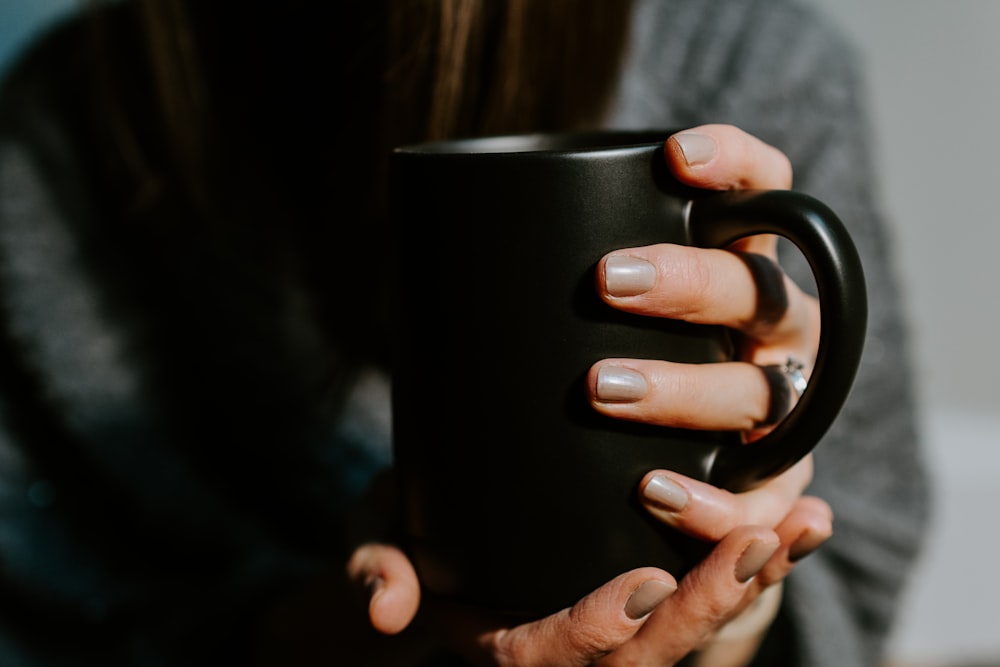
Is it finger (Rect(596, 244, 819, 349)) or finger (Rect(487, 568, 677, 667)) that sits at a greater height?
finger (Rect(596, 244, 819, 349))

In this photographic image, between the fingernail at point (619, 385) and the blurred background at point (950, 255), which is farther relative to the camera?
the blurred background at point (950, 255)

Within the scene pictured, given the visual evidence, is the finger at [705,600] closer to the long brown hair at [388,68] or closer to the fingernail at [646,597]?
the fingernail at [646,597]

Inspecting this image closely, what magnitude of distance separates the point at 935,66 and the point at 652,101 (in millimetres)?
964

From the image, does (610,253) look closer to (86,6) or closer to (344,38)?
(344,38)

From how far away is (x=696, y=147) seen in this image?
14.0 inches

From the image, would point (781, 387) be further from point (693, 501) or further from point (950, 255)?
point (950, 255)

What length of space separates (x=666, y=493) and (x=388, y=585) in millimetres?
159

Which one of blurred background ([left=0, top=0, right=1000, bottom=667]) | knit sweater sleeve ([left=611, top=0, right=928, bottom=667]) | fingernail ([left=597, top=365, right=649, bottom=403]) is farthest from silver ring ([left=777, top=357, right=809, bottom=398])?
blurred background ([left=0, top=0, right=1000, bottom=667])

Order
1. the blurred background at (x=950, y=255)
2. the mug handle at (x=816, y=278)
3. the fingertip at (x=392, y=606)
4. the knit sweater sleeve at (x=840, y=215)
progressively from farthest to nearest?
the blurred background at (x=950, y=255), the knit sweater sleeve at (x=840, y=215), the fingertip at (x=392, y=606), the mug handle at (x=816, y=278)

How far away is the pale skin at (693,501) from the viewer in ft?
1.20

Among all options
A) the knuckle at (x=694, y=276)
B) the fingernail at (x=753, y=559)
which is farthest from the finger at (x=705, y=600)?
the knuckle at (x=694, y=276)

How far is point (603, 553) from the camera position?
390 millimetres

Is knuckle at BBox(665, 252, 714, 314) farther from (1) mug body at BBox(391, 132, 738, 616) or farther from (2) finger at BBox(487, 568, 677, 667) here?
(2) finger at BBox(487, 568, 677, 667)

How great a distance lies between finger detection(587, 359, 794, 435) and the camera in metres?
0.36
